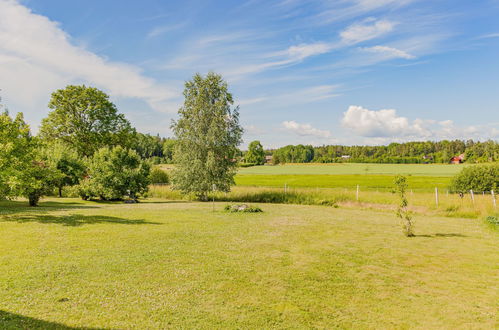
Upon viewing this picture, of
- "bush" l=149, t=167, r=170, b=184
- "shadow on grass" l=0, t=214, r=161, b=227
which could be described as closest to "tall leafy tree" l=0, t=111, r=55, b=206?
"shadow on grass" l=0, t=214, r=161, b=227

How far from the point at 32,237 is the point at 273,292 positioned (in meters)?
11.6

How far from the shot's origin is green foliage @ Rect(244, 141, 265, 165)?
157875 millimetres

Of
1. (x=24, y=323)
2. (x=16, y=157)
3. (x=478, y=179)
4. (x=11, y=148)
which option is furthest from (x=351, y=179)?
(x=24, y=323)

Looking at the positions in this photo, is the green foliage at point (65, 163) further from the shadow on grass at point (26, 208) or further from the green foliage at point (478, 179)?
the green foliage at point (478, 179)

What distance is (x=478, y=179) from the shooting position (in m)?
40.6

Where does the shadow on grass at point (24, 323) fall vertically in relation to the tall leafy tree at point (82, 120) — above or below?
below

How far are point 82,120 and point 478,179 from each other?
57000 millimetres

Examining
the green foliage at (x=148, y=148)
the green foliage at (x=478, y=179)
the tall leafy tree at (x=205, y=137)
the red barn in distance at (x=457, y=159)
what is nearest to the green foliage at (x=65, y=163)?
the tall leafy tree at (x=205, y=137)

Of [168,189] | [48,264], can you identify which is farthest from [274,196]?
[48,264]

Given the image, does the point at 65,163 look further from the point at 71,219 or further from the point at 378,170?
the point at 378,170

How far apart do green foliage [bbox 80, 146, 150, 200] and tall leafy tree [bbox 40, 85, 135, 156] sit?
531 inches

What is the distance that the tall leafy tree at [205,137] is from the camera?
38.7m

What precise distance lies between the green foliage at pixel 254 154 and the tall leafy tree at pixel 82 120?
107604 mm

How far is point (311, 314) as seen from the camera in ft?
24.4
